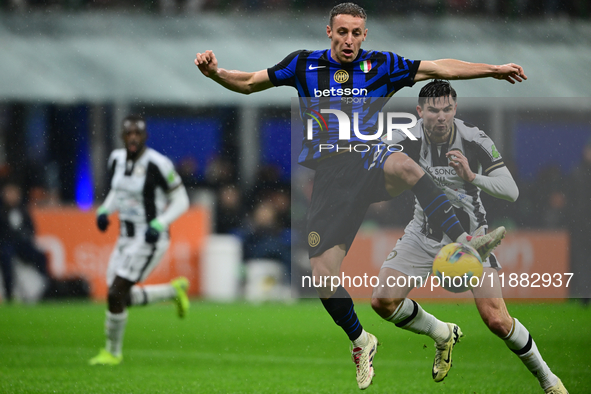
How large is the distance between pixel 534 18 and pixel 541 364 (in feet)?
23.2

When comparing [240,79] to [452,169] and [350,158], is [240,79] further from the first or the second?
[452,169]

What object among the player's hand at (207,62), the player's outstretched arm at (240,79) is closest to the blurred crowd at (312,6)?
the player's outstretched arm at (240,79)

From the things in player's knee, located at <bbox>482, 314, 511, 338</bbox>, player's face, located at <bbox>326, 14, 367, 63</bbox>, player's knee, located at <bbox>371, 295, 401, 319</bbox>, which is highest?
player's face, located at <bbox>326, 14, 367, 63</bbox>

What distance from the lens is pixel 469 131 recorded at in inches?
192

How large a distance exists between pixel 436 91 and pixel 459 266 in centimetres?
112

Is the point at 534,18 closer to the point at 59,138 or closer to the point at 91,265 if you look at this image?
the point at 91,265

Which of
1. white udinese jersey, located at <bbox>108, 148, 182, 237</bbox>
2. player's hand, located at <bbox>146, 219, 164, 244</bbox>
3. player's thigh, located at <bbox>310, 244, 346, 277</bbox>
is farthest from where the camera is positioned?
white udinese jersey, located at <bbox>108, 148, 182, 237</bbox>

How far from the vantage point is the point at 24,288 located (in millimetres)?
10609

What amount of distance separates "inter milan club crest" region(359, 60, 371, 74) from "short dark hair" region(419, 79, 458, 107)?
42 cm

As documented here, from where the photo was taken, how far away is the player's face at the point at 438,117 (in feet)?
16.0

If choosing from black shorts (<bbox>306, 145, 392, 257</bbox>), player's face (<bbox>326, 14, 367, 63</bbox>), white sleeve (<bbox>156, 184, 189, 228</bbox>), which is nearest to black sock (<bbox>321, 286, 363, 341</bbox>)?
black shorts (<bbox>306, 145, 392, 257</bbox>)

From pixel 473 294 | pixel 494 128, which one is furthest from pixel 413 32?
pixel 473 294

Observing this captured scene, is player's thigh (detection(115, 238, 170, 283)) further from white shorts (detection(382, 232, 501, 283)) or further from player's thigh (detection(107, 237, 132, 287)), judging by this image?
white shorts (detection(382, 232, 501, 283))

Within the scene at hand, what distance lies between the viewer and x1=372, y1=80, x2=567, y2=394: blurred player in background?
481 cm
